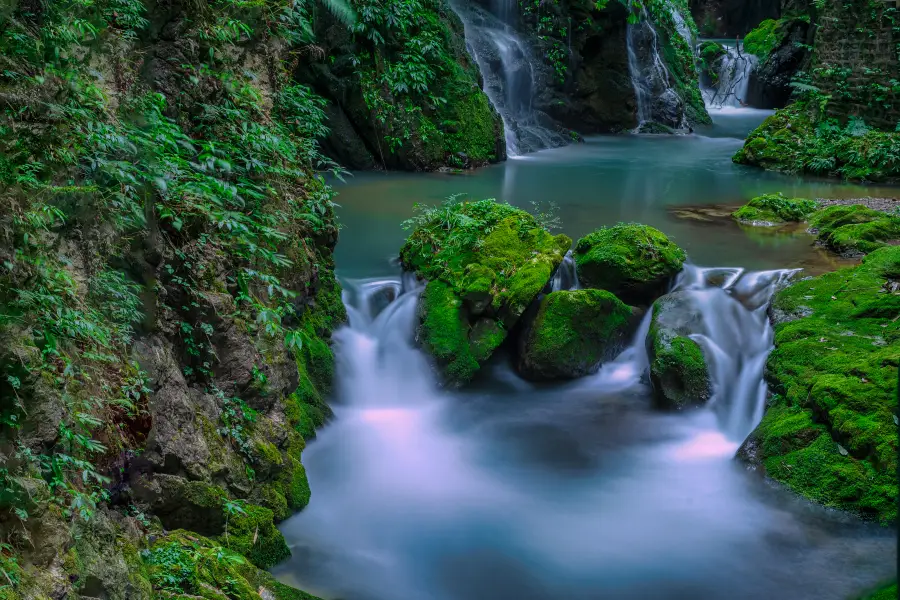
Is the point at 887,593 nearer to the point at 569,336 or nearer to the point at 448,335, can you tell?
the point at 569,336

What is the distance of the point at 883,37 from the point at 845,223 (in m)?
7.09

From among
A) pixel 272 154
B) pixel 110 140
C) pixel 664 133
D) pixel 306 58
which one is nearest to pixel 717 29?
pixel 664 133

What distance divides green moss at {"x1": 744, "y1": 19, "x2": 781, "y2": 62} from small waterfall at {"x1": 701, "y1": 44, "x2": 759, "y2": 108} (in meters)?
0.26

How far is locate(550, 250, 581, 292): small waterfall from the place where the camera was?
29.6 ft

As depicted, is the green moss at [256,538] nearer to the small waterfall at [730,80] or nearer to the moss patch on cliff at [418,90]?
the moss patch on cliff at [418,90]

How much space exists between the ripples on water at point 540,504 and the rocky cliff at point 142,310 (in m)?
0.56

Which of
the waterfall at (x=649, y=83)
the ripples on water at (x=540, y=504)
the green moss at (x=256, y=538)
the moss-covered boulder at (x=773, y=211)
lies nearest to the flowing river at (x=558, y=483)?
the ripples on water at (x=540, y=504)

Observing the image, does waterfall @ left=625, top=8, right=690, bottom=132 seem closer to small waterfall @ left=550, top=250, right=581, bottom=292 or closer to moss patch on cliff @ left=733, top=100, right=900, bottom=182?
moss patch on cliff @ left=733, top=100, right=900, bottom=182

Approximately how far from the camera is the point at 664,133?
72.5ft

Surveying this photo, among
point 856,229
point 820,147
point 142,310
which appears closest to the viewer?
point 142,310

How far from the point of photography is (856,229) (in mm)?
10109

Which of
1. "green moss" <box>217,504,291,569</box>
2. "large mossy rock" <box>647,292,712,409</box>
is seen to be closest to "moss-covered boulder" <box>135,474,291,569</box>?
"green moss" <box>217,504,291,569</box>

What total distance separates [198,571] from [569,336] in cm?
482

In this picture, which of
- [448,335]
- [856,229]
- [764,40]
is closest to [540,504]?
[448,335]
